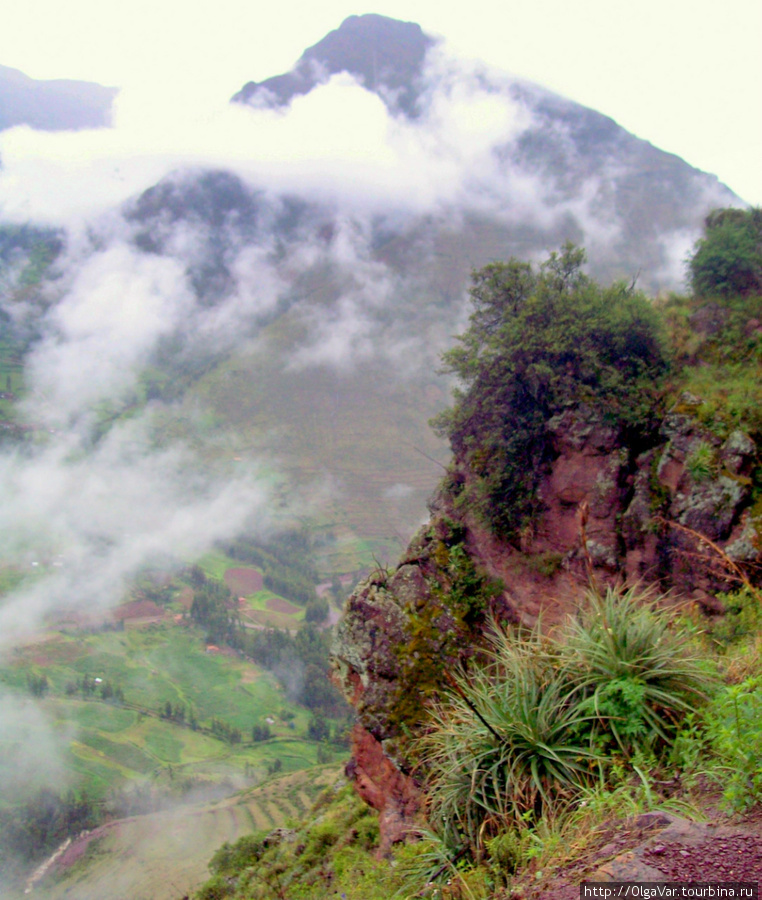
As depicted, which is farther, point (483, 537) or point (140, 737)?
point (140, 737)

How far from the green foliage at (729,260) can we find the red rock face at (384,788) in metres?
15.5

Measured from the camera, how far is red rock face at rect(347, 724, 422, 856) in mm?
11240

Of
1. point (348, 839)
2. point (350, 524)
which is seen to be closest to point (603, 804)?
point (348, 839)

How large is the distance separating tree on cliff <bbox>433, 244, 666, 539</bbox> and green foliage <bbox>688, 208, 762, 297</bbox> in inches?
110

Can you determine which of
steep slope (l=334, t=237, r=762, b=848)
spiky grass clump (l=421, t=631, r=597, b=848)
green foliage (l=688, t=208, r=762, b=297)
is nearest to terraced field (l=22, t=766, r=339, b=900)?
steep slope (l=334, t=237, r=762, b=848)

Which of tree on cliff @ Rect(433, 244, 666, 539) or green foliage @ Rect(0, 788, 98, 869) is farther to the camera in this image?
green foliage @ Rect(0, 788, 98, 869)

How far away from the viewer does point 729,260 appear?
16.5m

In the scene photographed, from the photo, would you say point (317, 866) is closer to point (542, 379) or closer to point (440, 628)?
point (440, 628)

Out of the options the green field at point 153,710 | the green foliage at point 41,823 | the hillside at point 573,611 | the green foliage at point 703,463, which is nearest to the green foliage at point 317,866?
the hillside at point 573,611

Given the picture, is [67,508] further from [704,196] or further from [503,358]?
[704,196]

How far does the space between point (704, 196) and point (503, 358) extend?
21798 centimetres

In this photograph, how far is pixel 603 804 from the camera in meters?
4.94

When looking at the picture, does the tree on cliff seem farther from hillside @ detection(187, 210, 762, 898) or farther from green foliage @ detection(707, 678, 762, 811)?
green foliage @ detection(707, 678, 762, 811)

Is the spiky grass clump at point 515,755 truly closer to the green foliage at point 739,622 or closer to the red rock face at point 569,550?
the green foliage at point 739,622
